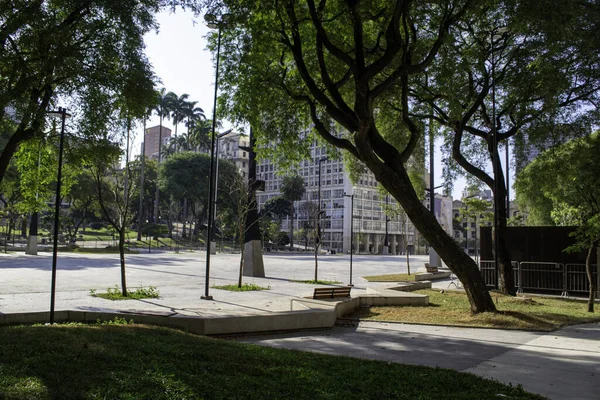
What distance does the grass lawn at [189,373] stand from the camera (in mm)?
4945

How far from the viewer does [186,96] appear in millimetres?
91812

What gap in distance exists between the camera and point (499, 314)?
42.6 feet

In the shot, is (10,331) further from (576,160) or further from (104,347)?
(576,160)

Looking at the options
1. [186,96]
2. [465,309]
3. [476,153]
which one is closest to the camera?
[465,309]

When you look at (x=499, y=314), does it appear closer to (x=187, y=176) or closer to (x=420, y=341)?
(x=420, y=341)

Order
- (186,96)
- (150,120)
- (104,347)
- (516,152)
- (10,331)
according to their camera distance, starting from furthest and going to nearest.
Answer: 1. (186,96)
2. (516,152)
3. (150,120)
4. (10,331)
5. (104,347)

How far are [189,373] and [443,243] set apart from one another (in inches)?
365

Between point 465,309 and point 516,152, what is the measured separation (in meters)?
9.25

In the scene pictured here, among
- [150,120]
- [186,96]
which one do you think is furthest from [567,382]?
[186,96]

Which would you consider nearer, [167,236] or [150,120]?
[150,120]

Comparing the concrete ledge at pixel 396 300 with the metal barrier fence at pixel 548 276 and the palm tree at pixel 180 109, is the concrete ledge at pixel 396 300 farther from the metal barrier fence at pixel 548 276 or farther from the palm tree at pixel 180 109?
the palm tree at pixel 180 109

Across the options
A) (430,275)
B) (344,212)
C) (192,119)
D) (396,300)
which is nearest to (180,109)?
(192,119)

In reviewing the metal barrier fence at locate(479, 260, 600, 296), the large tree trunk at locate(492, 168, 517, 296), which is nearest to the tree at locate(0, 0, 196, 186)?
the large tree trunk at locate(492, 168, 517, 296)

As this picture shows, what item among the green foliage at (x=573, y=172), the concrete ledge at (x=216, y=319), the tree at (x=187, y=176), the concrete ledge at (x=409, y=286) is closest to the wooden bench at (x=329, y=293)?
the concrete ledge at (x=216, y=319)
